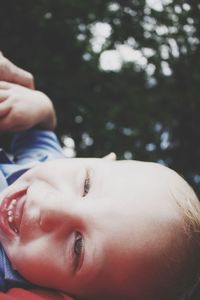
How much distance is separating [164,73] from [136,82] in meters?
0.26

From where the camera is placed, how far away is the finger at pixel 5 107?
5.85 feet

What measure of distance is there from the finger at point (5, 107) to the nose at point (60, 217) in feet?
1.57

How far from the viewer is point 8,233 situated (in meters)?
1.53

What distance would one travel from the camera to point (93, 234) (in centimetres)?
148

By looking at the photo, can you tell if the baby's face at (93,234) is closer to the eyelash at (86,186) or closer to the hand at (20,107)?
the eyelash at (86,186)

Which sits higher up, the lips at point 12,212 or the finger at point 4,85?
the finger at point 4,85

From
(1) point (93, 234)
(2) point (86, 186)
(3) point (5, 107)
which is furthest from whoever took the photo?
(3) point (5, 107)

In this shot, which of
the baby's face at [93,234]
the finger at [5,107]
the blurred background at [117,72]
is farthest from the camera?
the blurred background at [117,72]

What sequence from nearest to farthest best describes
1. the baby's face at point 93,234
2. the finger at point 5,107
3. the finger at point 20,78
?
the baby's face at point 93,234 < the finger at point 5,107 < the finger at point 20,78

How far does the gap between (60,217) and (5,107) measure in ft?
1.77

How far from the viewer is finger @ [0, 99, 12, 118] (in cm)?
178

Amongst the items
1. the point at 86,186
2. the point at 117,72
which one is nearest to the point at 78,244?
the point at 86,186

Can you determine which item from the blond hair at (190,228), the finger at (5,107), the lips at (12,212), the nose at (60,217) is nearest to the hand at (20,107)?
the finger at (5,107)

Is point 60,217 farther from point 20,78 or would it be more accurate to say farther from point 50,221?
point 20,78
